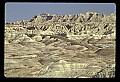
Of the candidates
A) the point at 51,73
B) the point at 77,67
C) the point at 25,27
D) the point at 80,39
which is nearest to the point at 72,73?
the point at 77,67

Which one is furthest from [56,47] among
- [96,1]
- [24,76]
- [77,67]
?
[96,1]

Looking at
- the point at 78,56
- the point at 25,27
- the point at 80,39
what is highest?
the point at 25,27

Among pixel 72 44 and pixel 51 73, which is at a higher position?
pixel 72 44

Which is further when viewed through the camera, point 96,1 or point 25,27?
point 25,27

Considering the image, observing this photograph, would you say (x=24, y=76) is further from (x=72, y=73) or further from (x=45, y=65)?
(x=72, y=73)
